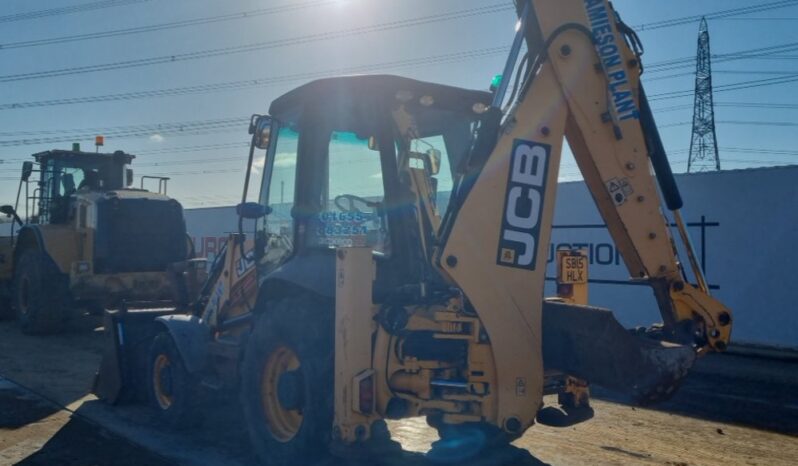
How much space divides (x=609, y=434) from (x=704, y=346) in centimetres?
223

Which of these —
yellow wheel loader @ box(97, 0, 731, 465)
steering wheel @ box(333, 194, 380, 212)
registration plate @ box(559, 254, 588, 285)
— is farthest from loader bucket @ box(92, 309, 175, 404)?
registration plate @ box(559, 254, 588, 285)

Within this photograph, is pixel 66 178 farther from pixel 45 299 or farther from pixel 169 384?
pixel 169 384

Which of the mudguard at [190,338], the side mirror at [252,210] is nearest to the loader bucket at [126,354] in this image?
the mudguard at [190,338]

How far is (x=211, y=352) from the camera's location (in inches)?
277

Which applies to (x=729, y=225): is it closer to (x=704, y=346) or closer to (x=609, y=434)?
(x=609, y=434)

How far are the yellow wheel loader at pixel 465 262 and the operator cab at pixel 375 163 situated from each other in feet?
0.05

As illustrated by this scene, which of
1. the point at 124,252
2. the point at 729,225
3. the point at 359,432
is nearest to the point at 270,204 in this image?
the point at 359,432

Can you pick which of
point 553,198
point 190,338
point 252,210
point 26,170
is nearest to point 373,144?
point 553,198

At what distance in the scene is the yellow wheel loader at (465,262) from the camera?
488 cm

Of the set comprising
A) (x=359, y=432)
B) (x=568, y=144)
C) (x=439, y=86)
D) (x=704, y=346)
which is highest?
(x=439, y=86)

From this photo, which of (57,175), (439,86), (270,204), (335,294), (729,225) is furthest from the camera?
(57,175)

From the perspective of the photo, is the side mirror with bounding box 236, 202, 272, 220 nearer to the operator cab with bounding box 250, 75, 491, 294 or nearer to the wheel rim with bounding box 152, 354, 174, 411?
the operator cab with bounding box 250, 75, 491, 294

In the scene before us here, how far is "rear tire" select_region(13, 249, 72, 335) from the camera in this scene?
1384 cm

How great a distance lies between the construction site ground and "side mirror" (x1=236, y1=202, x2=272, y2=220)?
1929 millimetres
